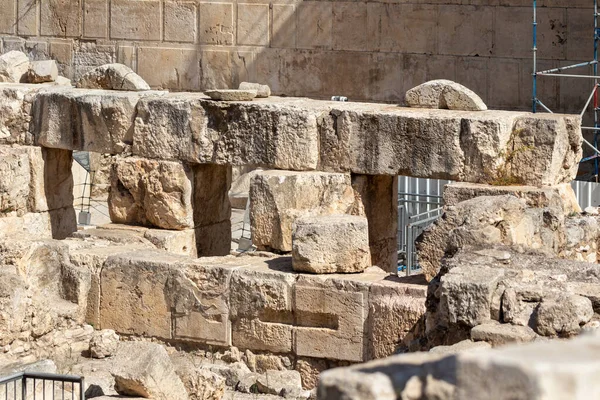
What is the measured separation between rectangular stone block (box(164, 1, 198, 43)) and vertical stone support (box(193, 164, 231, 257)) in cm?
634

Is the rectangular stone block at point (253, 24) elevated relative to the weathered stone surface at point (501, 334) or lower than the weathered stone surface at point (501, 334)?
elevated

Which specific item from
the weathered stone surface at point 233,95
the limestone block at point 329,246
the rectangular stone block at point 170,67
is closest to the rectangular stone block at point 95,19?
the rectangular stone block at point 170,67

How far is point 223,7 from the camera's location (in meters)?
16.4

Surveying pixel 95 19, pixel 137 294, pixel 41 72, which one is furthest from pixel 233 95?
pixel 95 19

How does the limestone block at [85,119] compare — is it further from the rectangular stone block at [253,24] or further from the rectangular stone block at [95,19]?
the rectangular stone block at [95,19]

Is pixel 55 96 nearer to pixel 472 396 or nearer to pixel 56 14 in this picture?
pixel 56 14

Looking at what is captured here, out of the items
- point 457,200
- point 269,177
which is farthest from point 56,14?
point 457,200

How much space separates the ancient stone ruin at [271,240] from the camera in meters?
7.22

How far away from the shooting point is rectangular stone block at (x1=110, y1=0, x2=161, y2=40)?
16.8 meters

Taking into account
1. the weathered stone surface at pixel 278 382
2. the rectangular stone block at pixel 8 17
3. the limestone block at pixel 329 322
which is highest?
the rectangular stone block at pixel 8 17

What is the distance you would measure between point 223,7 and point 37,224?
21.6 ft

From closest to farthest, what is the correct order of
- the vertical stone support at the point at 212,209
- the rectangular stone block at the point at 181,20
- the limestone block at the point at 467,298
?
the limestone block at the point at 467,298, the vertical stone support at the point at 212,209, the rectangular stone block at the point at 181,20

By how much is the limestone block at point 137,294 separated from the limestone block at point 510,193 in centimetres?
208

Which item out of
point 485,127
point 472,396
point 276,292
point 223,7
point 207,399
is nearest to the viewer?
point 472,396
